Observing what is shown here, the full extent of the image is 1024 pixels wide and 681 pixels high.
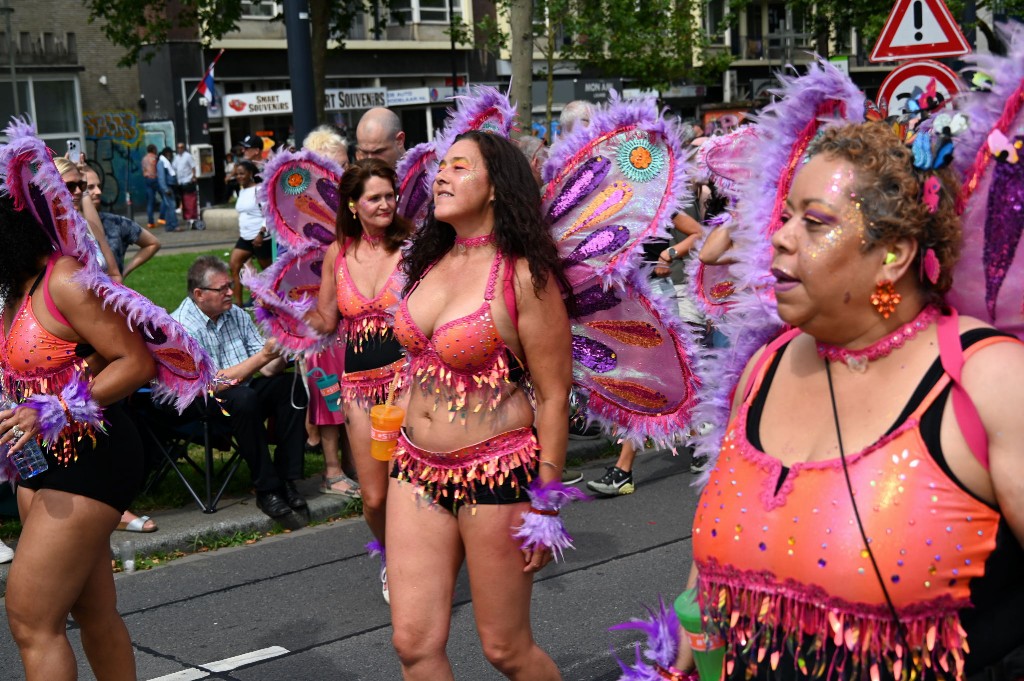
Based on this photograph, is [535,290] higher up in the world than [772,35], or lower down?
lower down

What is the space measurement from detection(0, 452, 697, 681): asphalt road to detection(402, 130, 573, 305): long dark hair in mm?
1683

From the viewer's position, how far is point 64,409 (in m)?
3.52

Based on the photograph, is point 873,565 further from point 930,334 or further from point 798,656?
point 930,334

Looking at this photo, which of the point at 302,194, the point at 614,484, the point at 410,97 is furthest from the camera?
the point at 410,97

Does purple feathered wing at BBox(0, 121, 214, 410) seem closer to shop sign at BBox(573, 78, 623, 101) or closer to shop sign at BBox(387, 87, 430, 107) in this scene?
shop sign at BBox(387, 87, 430, 107)

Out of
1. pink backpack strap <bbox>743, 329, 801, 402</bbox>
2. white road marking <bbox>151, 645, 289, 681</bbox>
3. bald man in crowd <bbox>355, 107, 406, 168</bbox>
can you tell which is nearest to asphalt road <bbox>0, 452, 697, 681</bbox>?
white road marking <bbox>151, 645, 289, 681</bbox>

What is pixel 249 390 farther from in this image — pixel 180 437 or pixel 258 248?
pixel 258 248

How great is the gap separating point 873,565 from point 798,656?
237 mm

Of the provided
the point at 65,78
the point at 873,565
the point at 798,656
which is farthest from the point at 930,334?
the point at 65,78

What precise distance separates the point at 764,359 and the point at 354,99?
3265 cm

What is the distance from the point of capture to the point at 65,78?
31.2 metres

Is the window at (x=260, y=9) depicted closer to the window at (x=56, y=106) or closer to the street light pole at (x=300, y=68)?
the window at (x=56, y=106)

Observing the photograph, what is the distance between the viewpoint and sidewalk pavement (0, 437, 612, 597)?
623cm

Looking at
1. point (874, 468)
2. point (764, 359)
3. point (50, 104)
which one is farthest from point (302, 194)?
point (50, 104)
